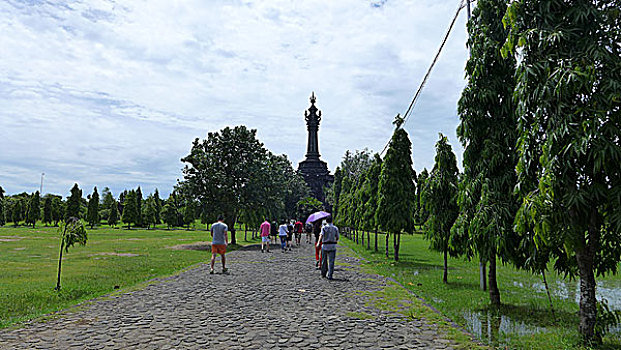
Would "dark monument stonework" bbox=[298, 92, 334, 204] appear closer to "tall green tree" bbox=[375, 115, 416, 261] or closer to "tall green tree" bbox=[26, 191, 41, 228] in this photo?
"tall green tree" bbox=[26, 191, 41, 228]

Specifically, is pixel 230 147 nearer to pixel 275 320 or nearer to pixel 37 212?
pixel 275 320

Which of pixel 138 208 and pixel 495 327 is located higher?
pixel 138 208

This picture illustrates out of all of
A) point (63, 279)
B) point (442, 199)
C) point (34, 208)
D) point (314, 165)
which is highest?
point (314, 165)

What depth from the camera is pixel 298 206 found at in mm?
73750

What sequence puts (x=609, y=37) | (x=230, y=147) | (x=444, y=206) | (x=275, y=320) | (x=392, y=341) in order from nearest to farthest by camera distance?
(x=609, y=37) → (x=392, y=341) → (x=275, y=320) → (x=444, y=206) → (x=230, y=147)

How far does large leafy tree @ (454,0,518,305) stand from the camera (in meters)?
9.61

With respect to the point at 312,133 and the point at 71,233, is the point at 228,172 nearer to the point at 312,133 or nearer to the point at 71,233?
the point at 71,233

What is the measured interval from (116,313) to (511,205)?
8.75 meters

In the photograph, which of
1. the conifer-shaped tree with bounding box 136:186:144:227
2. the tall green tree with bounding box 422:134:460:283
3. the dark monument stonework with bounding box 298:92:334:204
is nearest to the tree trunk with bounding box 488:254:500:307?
the tall green tree with bounding box 422:134:460:283

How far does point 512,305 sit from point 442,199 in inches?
195

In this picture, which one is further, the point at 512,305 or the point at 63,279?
the point at 63,279

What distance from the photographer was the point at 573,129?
6.24 meters

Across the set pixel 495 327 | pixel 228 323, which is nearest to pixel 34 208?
pixel 228 323

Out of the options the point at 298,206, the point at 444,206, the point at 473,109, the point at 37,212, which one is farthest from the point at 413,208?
the point at 37,212
